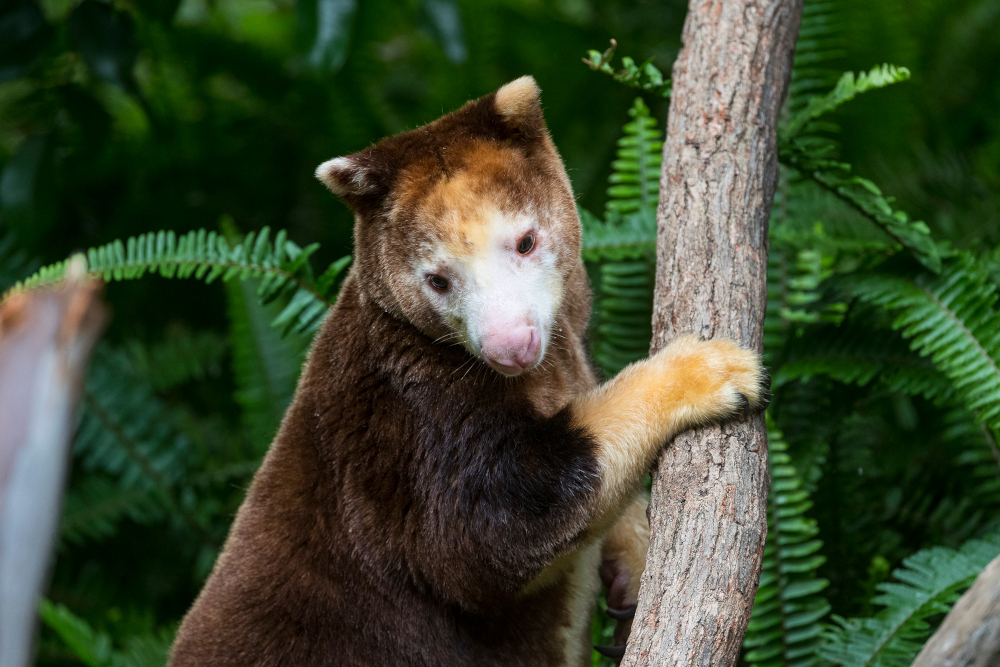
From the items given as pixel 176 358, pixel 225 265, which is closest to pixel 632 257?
pixel 225 265

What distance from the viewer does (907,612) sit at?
3518 millimetres

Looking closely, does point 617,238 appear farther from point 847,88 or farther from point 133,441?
point 133,441

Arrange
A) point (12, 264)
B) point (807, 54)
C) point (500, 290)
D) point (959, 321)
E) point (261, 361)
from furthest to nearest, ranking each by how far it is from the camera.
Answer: point (12, 264) → point (261, 361) → point (807, 54) → point (959, 321) → point (500, 290)

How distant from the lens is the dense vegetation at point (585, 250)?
3994mm

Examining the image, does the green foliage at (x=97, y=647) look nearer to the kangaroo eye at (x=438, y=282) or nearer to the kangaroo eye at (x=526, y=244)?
the kangaroo eye at (x=438, y=282)

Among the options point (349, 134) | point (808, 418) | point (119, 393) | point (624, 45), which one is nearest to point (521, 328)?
point (808, 418)

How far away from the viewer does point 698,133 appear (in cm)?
330

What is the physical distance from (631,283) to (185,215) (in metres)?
3.64

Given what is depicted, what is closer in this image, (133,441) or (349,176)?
(349,176)

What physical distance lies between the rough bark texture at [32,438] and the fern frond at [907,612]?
3198mm

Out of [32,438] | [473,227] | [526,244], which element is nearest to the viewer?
[32,438]

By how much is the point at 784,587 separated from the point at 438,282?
2123 mm

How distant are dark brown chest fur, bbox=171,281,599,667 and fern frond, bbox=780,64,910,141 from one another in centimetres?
162

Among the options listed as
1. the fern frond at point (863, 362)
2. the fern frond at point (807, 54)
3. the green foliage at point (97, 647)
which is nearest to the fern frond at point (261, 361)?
the green foliage at point (97, 647)
